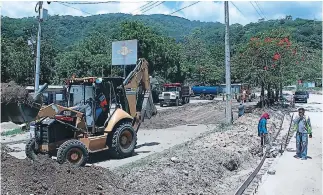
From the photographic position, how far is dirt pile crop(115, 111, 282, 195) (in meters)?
9.22

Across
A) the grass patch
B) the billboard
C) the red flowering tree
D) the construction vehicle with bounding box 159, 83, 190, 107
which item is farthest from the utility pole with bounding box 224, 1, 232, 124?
the construction vehicle with bounding box 159, 83, 190, 107

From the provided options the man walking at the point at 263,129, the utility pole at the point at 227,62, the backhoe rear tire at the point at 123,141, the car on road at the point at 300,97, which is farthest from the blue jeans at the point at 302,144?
the car on road at the point at 300,97

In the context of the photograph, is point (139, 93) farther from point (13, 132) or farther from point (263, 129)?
point (13, 132)

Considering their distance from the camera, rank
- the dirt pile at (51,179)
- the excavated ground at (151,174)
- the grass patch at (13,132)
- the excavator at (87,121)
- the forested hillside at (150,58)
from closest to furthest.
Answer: the dirt pile at (51,179) < the excavated ground at (151,174) < the excavator at (87,121) < the grass patch at (13,132) < the forested hillside at (150,58)

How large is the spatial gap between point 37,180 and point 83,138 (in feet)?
13.6

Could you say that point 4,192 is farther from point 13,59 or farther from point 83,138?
point 13,59

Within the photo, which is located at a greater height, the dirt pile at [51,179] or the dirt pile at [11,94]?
the dirt pile at [11,94]

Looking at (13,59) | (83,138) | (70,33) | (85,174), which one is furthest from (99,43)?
(70,33)

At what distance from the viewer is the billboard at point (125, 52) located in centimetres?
3869

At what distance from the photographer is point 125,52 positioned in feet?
129

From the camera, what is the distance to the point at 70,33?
106 metres

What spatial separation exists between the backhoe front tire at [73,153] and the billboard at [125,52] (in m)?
27.7

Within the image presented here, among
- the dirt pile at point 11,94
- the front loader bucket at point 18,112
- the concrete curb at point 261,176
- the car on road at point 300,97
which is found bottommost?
the concrete curb at point 261,176

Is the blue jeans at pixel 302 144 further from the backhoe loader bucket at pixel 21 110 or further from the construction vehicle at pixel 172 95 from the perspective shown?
the construction vehicle at pixel 172 95
